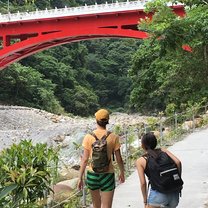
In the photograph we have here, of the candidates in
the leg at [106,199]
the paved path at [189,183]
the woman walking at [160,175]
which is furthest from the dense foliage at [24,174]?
the paved path at [189,183]

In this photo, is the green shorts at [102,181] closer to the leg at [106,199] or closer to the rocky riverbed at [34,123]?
the leg at [106,199]

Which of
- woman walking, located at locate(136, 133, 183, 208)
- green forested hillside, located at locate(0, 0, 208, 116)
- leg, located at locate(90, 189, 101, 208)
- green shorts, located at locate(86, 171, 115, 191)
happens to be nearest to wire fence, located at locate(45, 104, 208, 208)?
leg, located at locate(90, 189, 101, 208)

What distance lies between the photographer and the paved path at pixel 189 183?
19.0ft

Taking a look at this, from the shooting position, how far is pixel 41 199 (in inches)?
165

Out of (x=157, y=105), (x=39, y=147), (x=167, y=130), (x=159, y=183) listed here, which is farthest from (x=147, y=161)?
(x=157, y=105)

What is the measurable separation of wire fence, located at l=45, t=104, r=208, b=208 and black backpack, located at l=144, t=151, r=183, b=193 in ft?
4.71

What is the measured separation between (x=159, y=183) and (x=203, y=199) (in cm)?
252

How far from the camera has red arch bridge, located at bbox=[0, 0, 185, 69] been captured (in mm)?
21781

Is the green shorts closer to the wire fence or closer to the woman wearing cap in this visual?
the woman wearing cap

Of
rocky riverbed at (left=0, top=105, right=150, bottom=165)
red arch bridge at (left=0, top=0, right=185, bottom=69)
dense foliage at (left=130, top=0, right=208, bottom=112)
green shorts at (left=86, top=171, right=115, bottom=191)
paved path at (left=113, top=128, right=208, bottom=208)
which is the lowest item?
rocky riverbed at (left=0, top=105, right=150, bottom=165)

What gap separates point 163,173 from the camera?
11.6 ft

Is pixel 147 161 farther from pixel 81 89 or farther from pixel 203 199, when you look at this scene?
pixel 81 89

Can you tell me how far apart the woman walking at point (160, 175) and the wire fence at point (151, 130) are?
137 centimetres

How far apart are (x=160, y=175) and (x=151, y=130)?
715 centimetres
